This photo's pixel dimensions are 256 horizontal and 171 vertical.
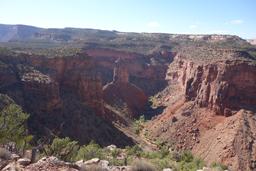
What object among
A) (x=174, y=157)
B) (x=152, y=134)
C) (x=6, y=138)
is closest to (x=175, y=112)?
(x=152, y=134)

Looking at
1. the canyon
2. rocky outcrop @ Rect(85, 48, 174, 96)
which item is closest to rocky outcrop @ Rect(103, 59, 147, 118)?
the canyon

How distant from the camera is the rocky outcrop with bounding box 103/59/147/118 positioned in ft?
274

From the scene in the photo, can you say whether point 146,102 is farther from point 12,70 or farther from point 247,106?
point 12,70

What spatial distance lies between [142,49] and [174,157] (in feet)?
272

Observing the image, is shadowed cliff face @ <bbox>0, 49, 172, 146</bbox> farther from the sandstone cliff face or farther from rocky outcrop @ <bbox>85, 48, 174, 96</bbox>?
rocky outcrop @ <bbox>85, 48, 174, 96</bbox>

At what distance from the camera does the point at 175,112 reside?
74.3 meters

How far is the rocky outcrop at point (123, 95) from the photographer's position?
8344 centimetres

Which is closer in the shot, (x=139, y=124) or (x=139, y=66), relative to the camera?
(x=139, y=124)

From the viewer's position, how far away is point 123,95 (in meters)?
86.9

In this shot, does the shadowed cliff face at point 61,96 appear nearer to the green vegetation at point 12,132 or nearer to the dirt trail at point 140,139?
the dirt trail at point 140,139

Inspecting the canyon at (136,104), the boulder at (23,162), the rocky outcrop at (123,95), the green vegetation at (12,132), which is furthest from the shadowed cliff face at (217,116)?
the boulder at (23,162)

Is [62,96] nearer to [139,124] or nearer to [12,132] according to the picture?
[139,124]

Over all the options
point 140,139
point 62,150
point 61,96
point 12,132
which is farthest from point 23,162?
point 140,139

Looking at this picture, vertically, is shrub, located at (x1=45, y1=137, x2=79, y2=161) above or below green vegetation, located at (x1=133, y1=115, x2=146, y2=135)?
above
